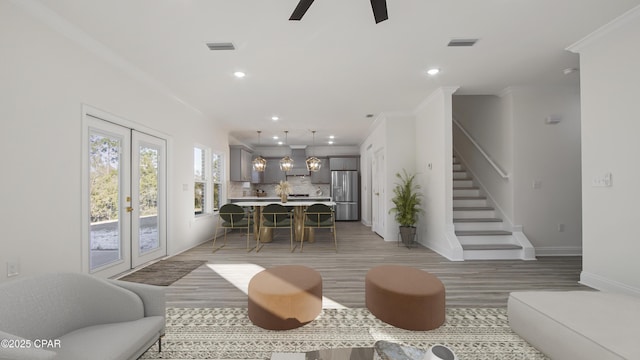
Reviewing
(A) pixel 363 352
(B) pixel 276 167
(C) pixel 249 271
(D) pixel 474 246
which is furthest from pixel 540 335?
(B) pixel 276 167

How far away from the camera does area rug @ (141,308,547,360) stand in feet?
6.10

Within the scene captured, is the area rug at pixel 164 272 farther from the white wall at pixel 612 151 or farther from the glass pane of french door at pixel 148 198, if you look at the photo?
the white wall at pixel 612 151

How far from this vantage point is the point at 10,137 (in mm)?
2148

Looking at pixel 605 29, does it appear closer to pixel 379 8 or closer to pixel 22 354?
pixel 379 8

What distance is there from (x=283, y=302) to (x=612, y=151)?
378 cm

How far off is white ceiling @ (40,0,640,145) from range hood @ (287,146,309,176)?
4.64m

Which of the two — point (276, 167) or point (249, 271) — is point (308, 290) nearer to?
point (249, 271)

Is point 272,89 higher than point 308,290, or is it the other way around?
point 272,89

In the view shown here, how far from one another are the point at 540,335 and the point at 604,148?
7.90 feet

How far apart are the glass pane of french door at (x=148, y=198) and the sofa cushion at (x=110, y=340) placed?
8.38ft

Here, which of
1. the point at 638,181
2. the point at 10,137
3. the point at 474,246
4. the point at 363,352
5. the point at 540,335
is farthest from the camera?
the point at 474,246

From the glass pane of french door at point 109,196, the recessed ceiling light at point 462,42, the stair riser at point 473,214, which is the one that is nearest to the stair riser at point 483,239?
the stair riser at point 473,214

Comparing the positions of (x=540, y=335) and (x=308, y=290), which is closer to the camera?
(x=540, y=335)

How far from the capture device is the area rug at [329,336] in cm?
186
